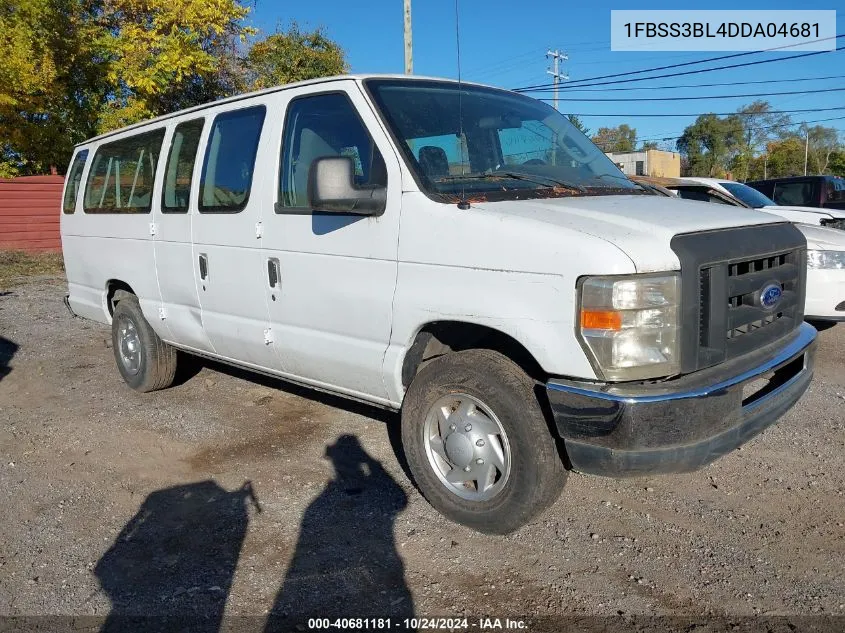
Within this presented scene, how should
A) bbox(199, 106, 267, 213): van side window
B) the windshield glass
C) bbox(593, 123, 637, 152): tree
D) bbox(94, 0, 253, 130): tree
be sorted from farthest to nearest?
bbox(593, 123, 637, 152): tree
bbox(94, 0, 253, 130): tree
the windshield glass
bbox(199, 106, 267, 213): van side window

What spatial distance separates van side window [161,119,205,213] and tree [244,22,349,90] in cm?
1728

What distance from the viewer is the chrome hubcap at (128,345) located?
586 cm

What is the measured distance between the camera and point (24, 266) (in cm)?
1494

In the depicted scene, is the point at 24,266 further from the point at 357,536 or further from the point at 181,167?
the point at 357,536

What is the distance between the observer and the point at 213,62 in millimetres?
17281

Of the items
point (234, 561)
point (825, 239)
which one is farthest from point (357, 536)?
point (825, 239)

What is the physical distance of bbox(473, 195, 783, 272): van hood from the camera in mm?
2814

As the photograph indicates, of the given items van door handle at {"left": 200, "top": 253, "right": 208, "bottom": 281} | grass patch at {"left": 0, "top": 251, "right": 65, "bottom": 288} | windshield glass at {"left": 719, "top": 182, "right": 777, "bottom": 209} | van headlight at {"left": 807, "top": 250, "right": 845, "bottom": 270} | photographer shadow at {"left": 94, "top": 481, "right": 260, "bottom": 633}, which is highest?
windshield glass at {"left": 719, "top": 182, "right": 777, "bottom": 209}

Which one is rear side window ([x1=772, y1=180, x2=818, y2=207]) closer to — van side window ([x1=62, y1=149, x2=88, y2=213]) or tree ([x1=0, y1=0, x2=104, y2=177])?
van side window ([x1=62, y1=149, x2=88, y2=213])

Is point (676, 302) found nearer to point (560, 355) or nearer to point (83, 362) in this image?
point (560, 355)

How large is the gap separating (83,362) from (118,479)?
3.32 metres

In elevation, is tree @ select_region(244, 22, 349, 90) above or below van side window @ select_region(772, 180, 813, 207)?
above

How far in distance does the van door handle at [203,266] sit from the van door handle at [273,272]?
714mm

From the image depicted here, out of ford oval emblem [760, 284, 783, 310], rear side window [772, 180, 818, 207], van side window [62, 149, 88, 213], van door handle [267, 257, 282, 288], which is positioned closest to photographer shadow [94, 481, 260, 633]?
van door handle [267, 257, 282, 288]
